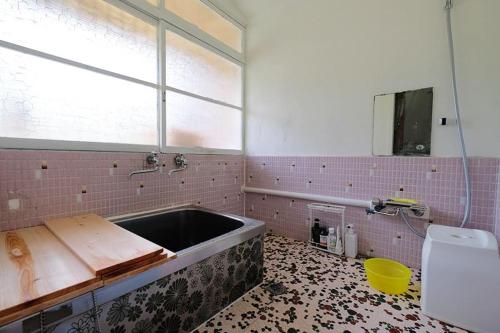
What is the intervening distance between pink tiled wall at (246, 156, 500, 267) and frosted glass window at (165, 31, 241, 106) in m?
0.85

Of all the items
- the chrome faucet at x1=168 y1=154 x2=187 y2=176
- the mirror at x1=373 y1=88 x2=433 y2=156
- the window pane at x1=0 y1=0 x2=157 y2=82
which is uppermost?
the window pane at x1=0 y1=0 x2=157 y2=82

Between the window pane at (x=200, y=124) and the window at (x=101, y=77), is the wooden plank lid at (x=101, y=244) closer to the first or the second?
the window at (x=101, y=77)

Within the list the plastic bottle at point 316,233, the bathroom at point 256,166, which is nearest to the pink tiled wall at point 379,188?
the bathroom at point 256,166

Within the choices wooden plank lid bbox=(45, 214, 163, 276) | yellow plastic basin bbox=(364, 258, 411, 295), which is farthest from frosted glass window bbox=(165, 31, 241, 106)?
yellow plastic basin bbox=(364, 258, 411, 295)

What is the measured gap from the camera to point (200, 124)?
85.7 inches

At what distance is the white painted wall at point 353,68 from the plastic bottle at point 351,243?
0.66 metres

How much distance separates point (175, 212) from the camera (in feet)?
6.01

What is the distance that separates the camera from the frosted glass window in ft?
6.24

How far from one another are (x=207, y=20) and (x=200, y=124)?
3.34ft

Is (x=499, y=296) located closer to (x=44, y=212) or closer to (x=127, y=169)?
(x=127, y=169)

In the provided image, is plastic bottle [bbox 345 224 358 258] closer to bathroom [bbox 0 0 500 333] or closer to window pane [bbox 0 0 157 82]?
bathroom [bbox 0 0 500 333]

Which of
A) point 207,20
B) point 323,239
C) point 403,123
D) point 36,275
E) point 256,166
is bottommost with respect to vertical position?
point 323,239

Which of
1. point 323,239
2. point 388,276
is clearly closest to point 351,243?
point 323,239

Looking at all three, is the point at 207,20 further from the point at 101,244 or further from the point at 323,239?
the point at 323,239
